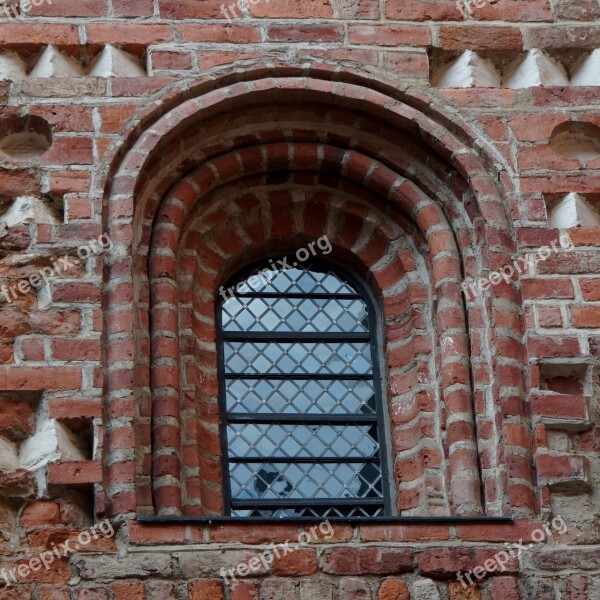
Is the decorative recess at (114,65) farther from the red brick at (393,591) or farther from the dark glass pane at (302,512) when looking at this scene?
the red brick at (393,591)

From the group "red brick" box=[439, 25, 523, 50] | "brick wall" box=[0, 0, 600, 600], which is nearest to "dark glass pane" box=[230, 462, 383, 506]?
"brick wall" box=[0, 0, 600, 600]

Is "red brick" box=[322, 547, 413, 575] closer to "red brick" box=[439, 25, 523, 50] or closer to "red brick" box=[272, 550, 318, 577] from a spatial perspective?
"red brick" box=[272, 550, 318, 577]

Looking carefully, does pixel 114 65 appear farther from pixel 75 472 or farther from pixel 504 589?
pixel 504 589

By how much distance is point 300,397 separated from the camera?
32.2ft

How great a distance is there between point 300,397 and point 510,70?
6.33ft

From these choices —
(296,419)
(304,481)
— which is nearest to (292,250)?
(296,419)

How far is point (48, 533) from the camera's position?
28.8 ft

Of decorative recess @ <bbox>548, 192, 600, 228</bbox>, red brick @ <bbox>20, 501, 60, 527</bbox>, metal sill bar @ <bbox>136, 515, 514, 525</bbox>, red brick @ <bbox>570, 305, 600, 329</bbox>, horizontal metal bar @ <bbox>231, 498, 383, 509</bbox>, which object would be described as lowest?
Result: metal sill bar @ <bbox>136, 515, 514, 525</bbox>

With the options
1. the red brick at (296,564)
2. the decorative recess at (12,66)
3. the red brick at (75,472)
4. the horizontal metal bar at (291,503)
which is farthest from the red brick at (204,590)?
the decorative recess at (12,66)

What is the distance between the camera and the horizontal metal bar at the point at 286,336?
9.98m

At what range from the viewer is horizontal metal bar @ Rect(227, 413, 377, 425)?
9.70 meters

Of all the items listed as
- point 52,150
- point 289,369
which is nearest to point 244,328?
point 289,369

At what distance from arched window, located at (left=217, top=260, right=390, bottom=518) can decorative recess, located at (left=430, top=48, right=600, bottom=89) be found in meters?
1.07

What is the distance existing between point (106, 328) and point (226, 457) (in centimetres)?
78
